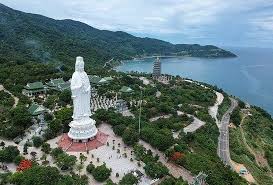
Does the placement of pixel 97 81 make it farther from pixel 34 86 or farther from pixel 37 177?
pixel 37 177

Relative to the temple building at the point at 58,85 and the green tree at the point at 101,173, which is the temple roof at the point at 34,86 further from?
the green tree at the point at 101,173

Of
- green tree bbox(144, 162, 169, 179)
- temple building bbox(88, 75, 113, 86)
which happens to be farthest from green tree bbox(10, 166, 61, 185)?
temple building bbox(88, 75, 113, 86)

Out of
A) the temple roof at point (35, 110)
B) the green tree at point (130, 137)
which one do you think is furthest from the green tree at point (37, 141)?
the green tree at point (130, 137)

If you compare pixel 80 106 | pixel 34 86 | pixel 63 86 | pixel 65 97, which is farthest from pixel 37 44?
pixel 80 106

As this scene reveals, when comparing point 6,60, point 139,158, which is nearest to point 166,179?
point 139,158

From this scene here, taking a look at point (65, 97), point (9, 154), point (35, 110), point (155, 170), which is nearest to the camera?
point (155, 170)

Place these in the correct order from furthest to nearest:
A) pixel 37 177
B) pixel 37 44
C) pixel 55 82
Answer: pixel 37 44 → pixel 55 82 → pixel 37 177

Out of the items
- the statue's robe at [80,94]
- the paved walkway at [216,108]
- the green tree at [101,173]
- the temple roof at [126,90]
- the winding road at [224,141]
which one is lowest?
the winding road at [224,141]

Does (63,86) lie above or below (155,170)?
above
